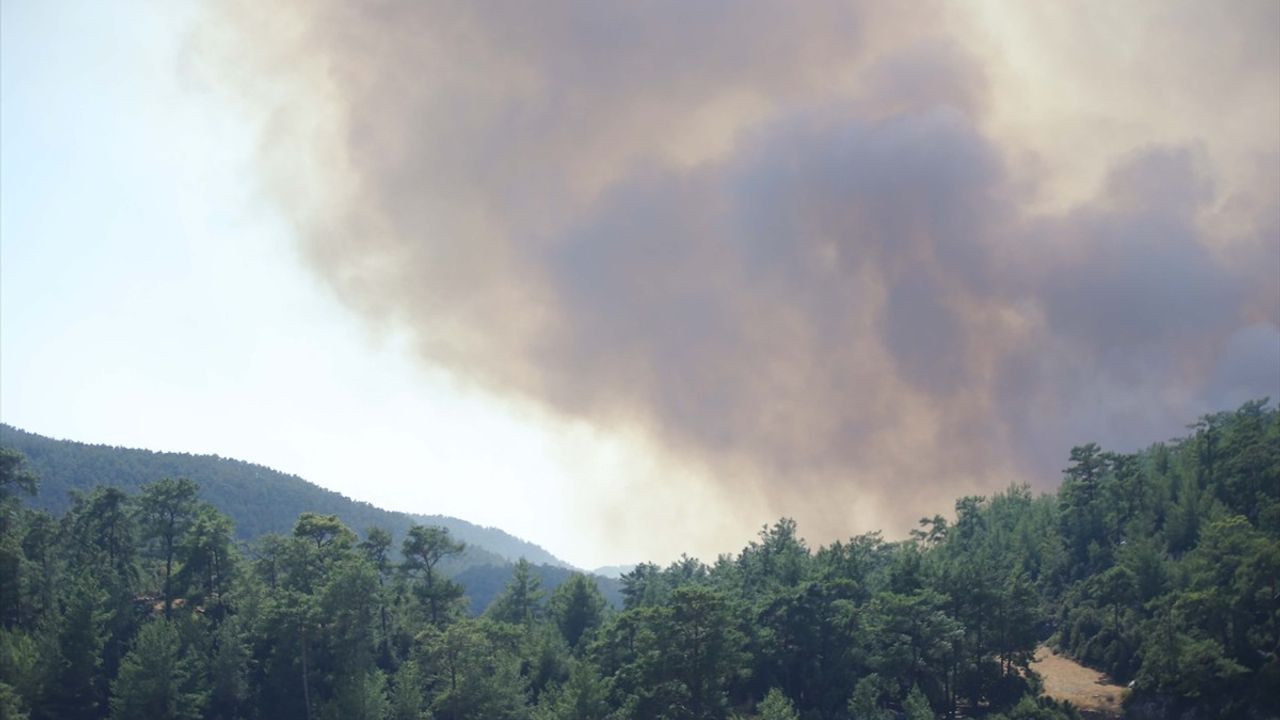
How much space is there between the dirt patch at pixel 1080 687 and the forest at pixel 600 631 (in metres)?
1.51

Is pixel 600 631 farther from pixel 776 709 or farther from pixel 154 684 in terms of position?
pixel 154 684

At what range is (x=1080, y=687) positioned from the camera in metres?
80.7

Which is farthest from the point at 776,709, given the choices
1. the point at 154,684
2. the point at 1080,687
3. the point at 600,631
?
the point at 154,684

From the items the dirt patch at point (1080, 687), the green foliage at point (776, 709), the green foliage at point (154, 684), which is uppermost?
the dirt patch at point (1080, 687)

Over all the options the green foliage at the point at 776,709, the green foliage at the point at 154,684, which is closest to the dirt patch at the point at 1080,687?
the green foliage at the point at 776,709

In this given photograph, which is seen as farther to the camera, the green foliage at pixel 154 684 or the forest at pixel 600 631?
Answer: the forest at pixel 600 631

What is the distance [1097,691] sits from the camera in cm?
7900

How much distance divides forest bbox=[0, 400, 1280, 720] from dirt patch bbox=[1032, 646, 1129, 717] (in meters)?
1.51

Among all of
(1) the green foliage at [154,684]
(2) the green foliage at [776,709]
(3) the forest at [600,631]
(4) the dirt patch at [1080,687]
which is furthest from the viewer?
(4) the dirt patch at [1080,687]

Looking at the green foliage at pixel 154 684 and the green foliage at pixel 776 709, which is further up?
the green foliage at pixel 776 709

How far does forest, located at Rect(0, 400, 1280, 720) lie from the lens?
66188mm

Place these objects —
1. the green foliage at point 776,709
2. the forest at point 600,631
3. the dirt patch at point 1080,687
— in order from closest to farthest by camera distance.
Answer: the green foliage at point 776,709, the forest at point 600,631, the dirt patch at point 1080,687

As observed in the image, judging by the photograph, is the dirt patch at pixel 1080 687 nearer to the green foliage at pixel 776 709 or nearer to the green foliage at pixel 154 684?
the green foliage at pixel 776 709

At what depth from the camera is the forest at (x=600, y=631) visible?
217ft
